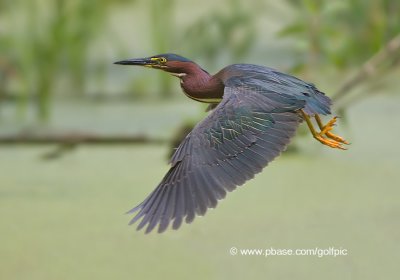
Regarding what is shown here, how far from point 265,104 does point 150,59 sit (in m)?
0.27

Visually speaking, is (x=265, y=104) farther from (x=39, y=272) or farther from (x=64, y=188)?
(x=64, y=188)

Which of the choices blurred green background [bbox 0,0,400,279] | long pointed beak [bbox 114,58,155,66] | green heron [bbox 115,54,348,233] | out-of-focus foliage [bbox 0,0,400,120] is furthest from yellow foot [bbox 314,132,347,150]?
out-of-focus foliage [bbox 0,0,400,120]

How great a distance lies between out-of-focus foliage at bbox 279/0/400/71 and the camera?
3792 millimetres

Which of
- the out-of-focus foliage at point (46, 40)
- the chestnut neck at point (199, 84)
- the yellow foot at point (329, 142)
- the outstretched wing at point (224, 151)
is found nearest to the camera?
the outstretched wing at point (224, 151)

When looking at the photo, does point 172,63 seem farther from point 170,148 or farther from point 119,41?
point 119,41

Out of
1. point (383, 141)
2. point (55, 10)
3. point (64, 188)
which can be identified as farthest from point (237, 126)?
point (55, 10)

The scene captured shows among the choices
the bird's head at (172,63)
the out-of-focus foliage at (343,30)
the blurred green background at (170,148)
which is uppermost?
the bird's head at (172,63)

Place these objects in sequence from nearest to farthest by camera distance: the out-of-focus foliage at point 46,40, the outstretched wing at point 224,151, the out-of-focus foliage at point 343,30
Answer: the outstretched wing at point 224,151 → the out-of-focus foliage at point 343,30 → the out-of-focus foliage at point 46,40

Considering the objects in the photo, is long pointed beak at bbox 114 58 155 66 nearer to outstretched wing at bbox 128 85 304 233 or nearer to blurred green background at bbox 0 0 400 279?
outstretched wing at bbox 128 85 304 233

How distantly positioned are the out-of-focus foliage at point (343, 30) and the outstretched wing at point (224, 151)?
1549mm

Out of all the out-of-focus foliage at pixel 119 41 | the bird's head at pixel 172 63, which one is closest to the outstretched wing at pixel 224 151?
the bird's head at pixel 172 63

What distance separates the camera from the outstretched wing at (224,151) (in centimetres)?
194

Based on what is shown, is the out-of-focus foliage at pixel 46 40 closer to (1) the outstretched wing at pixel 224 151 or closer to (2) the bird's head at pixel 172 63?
(2) the bird's head at pixel 172 63

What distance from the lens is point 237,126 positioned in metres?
2.07
